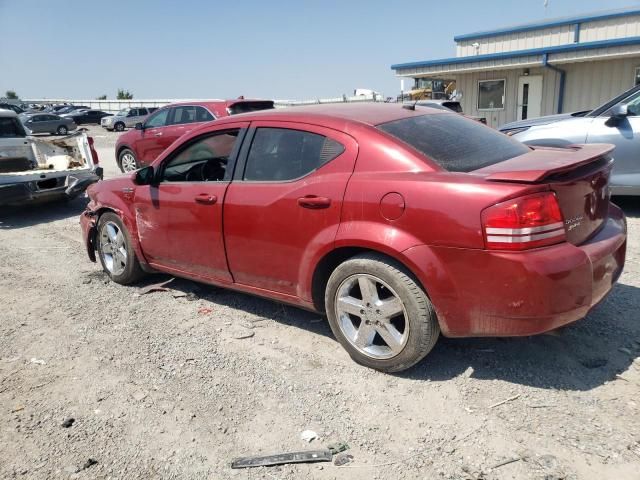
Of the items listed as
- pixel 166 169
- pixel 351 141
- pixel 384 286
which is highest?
pixel 351 141

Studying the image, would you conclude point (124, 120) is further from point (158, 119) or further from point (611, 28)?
point (611, 28)

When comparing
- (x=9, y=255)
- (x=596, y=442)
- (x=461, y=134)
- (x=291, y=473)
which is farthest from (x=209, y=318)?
(x=9, y=255)

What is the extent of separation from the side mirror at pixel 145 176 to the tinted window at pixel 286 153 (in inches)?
46.2

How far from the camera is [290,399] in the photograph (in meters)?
3.21

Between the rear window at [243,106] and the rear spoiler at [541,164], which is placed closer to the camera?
the rear spoiler at [541,164]

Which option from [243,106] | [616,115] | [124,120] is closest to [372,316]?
[616,115]

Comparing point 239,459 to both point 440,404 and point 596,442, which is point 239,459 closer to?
Answer: point 440,404

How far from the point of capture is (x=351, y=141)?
3400 mm

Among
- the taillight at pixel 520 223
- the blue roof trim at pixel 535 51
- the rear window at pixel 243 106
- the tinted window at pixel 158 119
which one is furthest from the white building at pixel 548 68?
the taillight at pixel 520 223

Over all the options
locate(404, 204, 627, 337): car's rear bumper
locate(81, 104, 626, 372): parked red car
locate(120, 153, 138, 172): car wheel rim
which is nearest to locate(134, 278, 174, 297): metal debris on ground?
locate(81, 104, 626, 372): parked red car

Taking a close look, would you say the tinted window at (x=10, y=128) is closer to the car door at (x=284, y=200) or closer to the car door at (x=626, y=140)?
the car door at (x=284, y=200)

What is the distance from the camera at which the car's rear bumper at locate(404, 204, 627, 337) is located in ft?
9.06

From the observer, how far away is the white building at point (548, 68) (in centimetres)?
1559

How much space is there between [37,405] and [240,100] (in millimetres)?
7968
